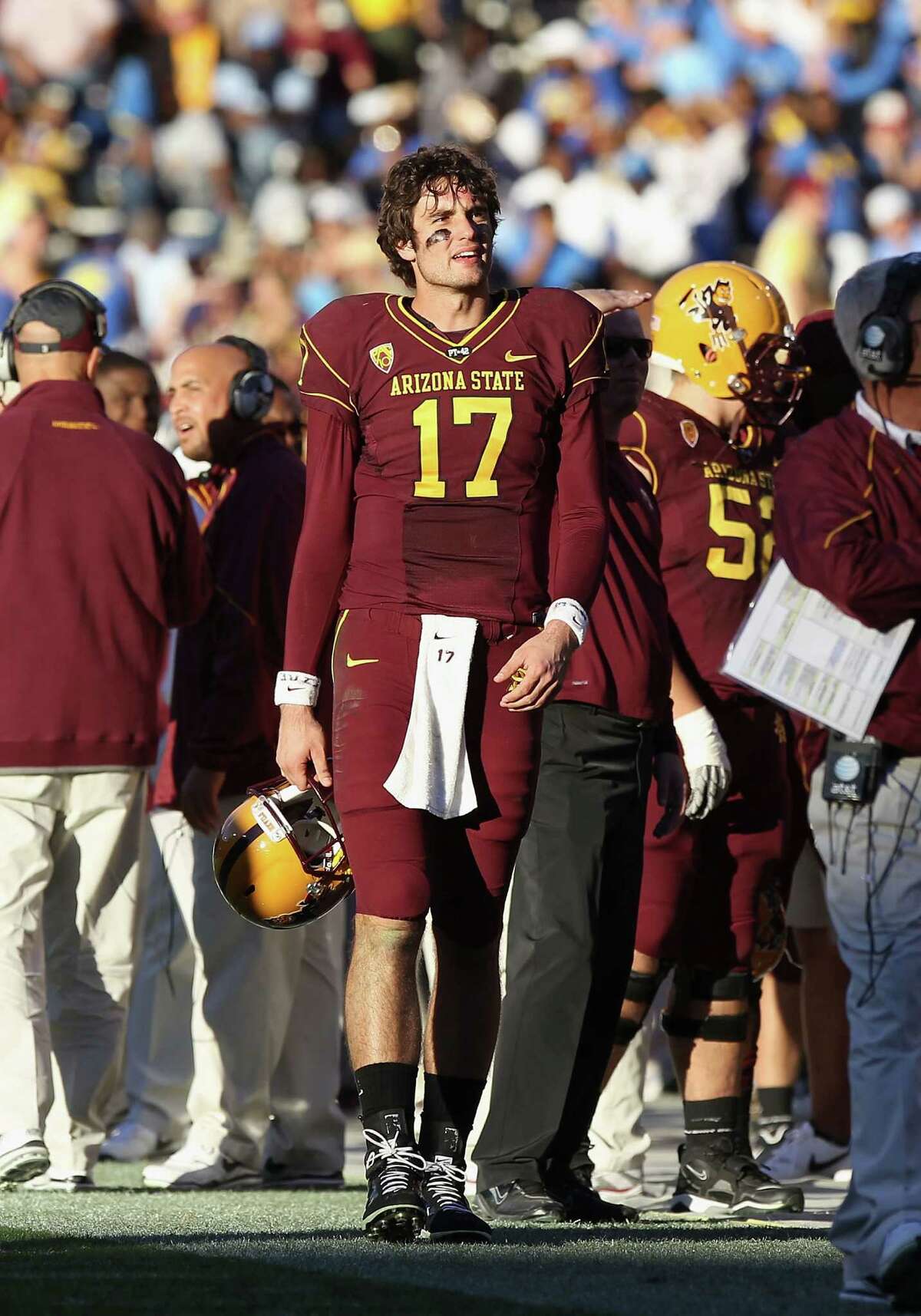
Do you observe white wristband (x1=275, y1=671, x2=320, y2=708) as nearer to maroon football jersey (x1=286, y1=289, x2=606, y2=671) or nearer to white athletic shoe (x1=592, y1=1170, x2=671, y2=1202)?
maroon football jersey (x1=286, y1=289, x2=606, y2=671)

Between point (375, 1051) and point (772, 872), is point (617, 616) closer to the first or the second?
point (772, 872)

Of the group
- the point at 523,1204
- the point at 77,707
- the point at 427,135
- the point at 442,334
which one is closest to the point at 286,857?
the point at 523,1204

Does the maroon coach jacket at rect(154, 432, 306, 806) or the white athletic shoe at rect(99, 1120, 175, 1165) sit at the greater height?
the maroon coach jacket at rect(154, 432, 306, 806)

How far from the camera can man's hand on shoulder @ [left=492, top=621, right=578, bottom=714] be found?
4.80 m

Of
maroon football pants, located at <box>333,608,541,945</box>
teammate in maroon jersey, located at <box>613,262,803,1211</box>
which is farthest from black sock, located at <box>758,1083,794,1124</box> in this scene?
maroon football pants, located at <box>333,608,541,945</box>

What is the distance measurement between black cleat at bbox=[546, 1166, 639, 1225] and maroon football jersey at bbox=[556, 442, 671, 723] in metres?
1.10

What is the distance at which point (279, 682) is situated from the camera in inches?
199

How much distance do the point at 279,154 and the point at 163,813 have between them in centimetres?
1088

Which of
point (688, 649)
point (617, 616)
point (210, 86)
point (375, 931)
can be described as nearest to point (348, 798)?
point (375, 931)

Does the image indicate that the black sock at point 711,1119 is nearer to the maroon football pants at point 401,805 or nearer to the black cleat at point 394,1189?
the maroon football pants at point 401,805

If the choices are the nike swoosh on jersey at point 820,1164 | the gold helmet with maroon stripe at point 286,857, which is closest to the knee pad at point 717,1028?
the nike swoosh on jersey at point 820,1164

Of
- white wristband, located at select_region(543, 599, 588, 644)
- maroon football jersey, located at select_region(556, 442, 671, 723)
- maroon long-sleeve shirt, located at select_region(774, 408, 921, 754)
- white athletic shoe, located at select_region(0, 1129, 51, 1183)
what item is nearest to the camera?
maroon long-sleeve shirt, located at select_region(774, 408, 921, 754)

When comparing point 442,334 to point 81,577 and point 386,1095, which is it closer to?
point 386,1095

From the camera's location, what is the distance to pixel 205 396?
24.0 ft
